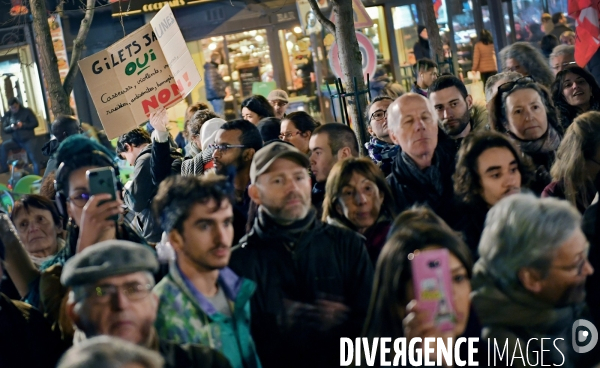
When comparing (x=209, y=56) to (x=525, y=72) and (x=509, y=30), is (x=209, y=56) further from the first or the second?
(x=525, y=72)

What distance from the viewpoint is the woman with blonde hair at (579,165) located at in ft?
19.6

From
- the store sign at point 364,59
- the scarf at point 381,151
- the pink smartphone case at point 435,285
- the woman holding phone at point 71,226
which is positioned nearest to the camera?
the pink smartphone case at point 435,285

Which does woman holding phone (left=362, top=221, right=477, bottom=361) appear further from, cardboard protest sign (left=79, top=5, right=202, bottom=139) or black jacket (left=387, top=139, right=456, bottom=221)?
cardboard protest sign (left=79, top=5, right=202, bottom=139)

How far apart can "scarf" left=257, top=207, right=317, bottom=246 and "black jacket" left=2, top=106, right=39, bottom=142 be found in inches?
587

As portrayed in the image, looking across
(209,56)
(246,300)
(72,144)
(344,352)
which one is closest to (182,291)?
(246,300)

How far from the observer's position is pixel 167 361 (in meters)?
3.89

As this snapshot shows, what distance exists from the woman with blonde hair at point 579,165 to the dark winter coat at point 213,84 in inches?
551

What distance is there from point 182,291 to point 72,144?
5.83 feet

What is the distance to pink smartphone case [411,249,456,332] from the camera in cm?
379

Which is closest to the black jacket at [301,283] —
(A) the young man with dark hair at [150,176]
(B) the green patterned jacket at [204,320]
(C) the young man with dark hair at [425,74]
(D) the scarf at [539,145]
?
(B) the green patterned jacket at [204,320]

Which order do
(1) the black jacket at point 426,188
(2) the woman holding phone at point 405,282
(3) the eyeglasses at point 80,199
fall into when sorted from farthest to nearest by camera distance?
(1) the black jacket at point 426,188 < (3) the eyeglasses at point 80,199 < (2) the woman holding phone at point 405,282

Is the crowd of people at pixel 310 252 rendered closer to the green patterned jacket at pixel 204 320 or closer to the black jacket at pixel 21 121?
the green patterned jacket at pixel 204 320

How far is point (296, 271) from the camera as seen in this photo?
480cm

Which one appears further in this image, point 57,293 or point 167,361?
point 57,293
